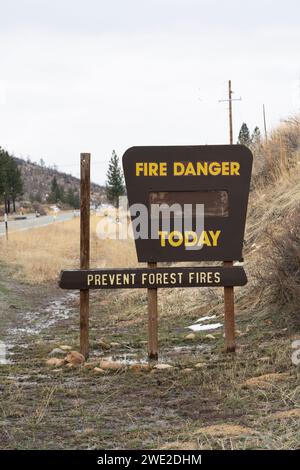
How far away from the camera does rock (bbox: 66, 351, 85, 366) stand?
26.0ft

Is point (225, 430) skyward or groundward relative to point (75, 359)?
skyward

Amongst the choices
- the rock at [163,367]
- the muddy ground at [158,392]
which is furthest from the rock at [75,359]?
the rock at [163,367]

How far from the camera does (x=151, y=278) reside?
27.6ft

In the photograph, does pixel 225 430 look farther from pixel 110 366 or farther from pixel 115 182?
pixel 115 182

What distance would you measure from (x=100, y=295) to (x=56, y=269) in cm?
443

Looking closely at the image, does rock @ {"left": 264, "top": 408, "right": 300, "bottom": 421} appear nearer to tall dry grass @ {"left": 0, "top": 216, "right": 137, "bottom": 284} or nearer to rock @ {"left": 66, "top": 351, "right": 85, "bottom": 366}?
rock @ {"left": 66, "top": 351, "right": 85, "bottom": 366}

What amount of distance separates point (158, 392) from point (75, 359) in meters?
1.65

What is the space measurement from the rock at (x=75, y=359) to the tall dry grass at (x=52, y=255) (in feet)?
35.3

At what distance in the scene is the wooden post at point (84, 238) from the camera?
8469mm

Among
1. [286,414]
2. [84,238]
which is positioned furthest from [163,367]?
[286,414]

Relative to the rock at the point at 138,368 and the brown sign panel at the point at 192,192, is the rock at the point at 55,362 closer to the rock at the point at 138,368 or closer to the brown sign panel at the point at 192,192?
the rock at the point at 138,368

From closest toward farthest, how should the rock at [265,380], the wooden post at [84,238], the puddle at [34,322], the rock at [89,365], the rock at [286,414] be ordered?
the rock at [286,414] → the rock at [265,380] → the rock at [89,365] → the wooden post at [84,238] → the puddle at [34,322]

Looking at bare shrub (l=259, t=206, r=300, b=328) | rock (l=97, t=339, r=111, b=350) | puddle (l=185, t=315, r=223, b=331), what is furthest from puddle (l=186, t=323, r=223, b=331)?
rock (l=97, t=339, r=111, b=350)
